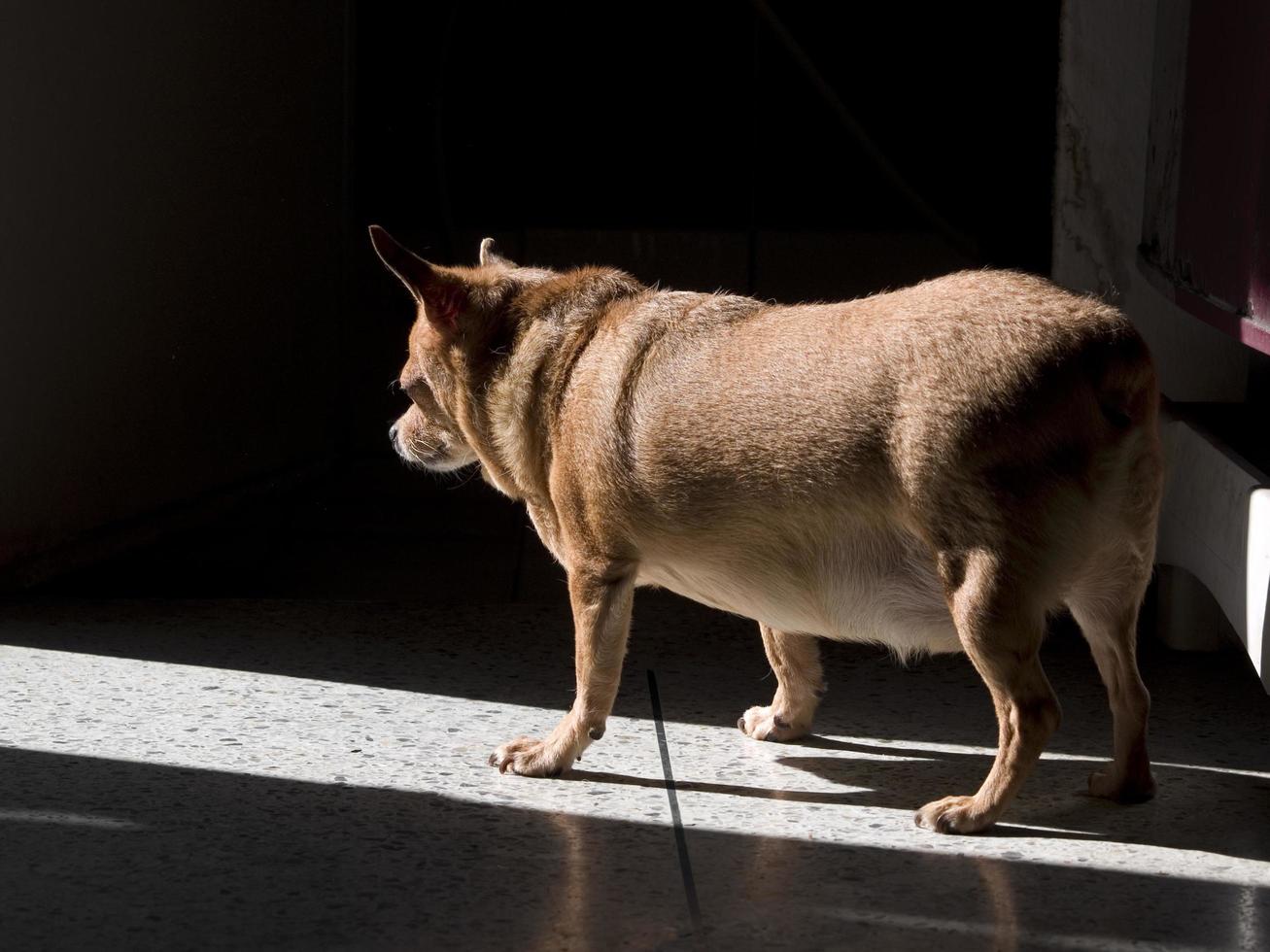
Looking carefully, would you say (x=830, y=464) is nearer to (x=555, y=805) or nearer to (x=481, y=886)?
(x=555, y=805)

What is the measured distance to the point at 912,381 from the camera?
3.11 meters

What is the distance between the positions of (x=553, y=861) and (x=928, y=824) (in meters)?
0.78

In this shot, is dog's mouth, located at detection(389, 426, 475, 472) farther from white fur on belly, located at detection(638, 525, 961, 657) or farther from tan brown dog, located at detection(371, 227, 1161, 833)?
white fur on belly, located at detection(638, 525, 961, 657)

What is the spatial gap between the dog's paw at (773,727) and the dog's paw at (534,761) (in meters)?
0.54

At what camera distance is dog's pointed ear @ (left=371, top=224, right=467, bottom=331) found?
12.1 ft

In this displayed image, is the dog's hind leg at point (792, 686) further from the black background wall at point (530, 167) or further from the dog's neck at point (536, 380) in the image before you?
the black background wall at point (530, 167)

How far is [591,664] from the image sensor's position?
3.56 m

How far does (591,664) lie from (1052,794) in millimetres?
1059

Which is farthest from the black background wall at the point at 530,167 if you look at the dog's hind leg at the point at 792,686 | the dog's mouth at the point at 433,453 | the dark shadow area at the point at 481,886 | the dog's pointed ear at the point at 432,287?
the dark shadow area at the point at 481,886

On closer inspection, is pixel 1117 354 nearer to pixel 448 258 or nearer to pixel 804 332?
pixel 804 332

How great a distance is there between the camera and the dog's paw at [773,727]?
3.89 m

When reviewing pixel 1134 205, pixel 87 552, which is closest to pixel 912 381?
pixel 1134 205

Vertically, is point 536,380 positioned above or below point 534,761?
above

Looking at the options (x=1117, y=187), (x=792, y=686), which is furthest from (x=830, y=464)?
(x=1117, y=187)
